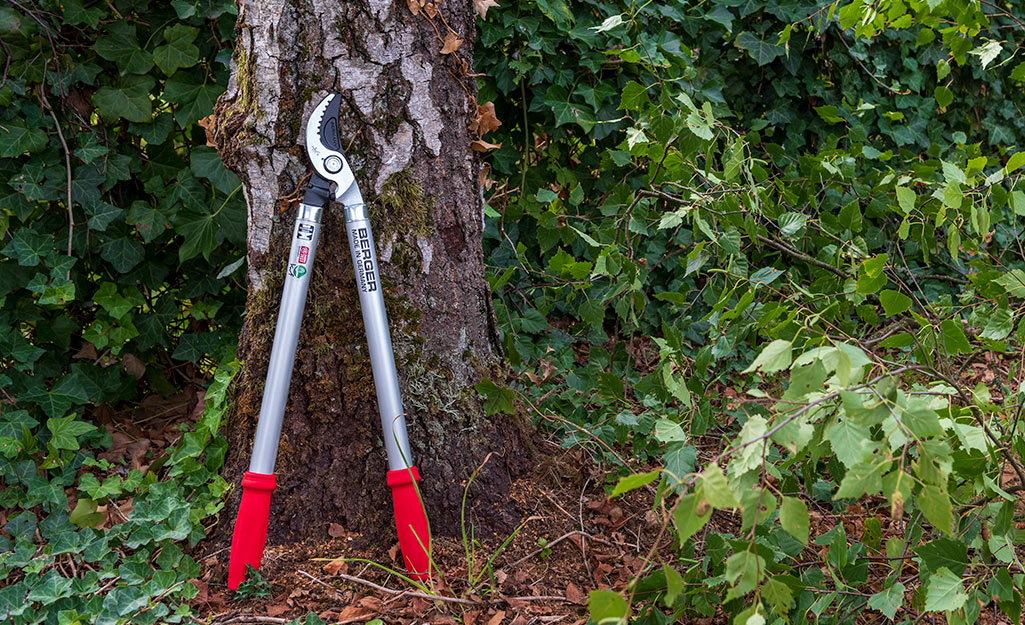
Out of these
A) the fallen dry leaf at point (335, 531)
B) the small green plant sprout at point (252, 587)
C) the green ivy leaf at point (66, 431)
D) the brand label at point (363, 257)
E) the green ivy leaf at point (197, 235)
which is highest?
the green ivy leaf at point (197, 235)

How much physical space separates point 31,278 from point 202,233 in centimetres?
52

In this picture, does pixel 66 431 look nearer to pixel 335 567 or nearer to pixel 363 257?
pixel 335 567

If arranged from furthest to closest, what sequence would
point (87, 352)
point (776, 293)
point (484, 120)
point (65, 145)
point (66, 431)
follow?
point (87, 352) < point (65, 145) < point (66, 431) < point (776, 293) < point (484, 120)

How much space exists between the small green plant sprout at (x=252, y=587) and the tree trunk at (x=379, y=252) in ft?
0.39

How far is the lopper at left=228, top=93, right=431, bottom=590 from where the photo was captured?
1594 mm

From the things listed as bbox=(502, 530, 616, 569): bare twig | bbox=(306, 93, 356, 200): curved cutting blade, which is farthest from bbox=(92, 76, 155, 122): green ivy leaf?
bbox=(502, 530, 616, 569): bare twig

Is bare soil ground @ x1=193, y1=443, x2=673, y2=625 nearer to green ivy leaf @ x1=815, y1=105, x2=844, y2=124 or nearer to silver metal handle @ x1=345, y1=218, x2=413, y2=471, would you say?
silver metal handle @ x1=345, y1=218, x2=413, y2=471

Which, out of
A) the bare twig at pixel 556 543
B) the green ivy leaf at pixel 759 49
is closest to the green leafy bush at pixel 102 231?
the bare twig at pixel 556 543

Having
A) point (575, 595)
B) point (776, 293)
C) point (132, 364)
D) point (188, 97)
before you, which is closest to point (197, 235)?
point (188, 97)

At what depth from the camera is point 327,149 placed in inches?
64.1

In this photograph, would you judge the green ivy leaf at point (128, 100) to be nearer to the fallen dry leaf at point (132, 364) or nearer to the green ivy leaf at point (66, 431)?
the fallen dry leaf at point (132, 364)

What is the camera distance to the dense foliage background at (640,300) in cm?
134

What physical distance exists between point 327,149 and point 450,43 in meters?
0.37

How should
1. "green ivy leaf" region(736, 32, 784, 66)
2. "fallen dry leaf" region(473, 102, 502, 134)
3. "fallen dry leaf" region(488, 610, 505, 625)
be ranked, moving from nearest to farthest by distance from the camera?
1. "fallen dry leaf" region(488, 610, 505, 625)
2. "fallen dry leaf" region(473, 102, 502, 134)
3. "green ivy leaf" region(736, 32, 784, 66)
